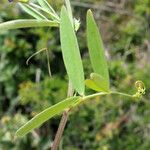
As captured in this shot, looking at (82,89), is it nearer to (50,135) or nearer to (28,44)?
(50,135)

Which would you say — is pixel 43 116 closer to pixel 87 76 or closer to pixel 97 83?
pixel 97 83

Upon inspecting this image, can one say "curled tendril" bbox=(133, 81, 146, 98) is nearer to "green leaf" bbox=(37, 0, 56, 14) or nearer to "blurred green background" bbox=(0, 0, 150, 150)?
"green leaf" bbox=(37, 0, 56, 14)

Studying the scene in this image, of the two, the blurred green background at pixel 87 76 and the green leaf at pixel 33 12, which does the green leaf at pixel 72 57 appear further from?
the blurred green background at pixel 87 76

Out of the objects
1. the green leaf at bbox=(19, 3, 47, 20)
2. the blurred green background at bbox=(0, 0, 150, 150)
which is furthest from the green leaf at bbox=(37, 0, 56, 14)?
the blurred green background at bbox=(0, 0, 150, 150)

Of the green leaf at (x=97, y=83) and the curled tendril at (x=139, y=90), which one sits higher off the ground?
the green leaf at (x=97, y=83)

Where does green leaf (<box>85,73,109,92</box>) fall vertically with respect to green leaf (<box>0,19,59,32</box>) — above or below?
below

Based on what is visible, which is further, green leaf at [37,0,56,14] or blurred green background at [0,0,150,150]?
blurred green background at [0,0,150,150]

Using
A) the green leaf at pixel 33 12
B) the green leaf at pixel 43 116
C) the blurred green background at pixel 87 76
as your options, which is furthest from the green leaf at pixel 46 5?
the blurred green background at pixel 87 76
